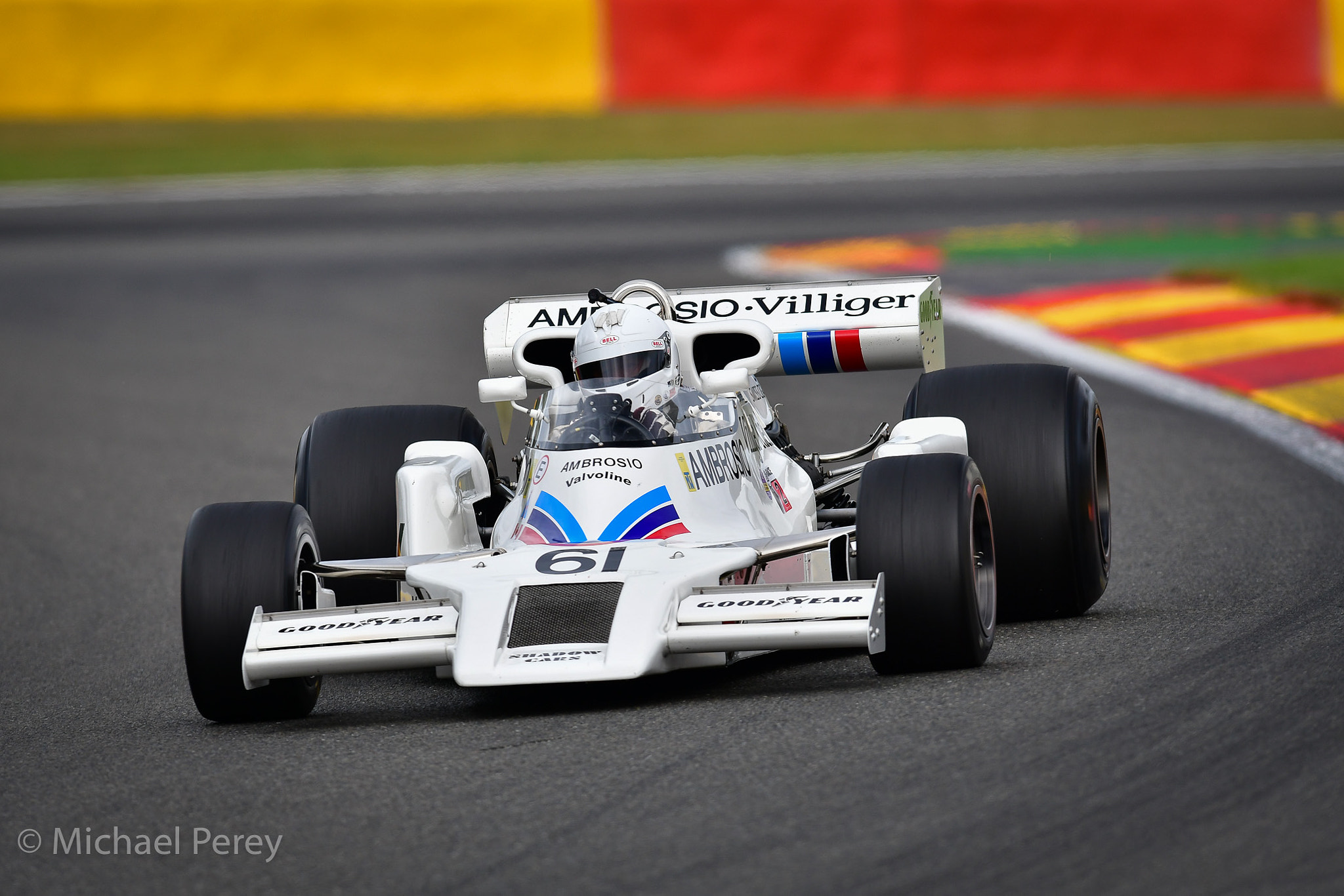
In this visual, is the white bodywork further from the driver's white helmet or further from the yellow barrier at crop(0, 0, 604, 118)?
the yellow barrier at crop(0, 0, 604, 118)

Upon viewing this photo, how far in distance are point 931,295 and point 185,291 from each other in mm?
11362

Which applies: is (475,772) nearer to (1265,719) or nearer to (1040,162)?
(1265,719)

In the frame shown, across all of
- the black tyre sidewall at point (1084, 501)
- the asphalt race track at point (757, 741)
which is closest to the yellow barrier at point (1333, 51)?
the asphalt race track at point (757, 741)

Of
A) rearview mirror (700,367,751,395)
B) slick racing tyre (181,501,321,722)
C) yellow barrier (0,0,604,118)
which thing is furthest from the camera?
yellow barrier (0,0,604,118)

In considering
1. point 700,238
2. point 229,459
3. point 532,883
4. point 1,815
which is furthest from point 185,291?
point 532,883

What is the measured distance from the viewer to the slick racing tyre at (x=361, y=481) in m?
7.62

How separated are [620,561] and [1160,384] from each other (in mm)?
6208

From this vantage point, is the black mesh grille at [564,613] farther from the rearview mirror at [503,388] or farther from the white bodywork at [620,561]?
A: the rearview mirror at [503,388]

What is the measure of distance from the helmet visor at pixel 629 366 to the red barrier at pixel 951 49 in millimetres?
20800

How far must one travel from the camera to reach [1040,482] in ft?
23.5

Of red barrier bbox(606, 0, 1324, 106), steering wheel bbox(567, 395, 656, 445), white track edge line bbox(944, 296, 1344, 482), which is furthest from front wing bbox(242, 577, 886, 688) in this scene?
red barrier bbox(606, 0, 1324, 106)

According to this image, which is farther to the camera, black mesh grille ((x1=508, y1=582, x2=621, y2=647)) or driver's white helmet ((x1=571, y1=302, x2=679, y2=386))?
driver's white helmet ((x1=571, y1=302, x2=679, y2=386))

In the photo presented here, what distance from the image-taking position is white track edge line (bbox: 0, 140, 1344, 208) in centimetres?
2472

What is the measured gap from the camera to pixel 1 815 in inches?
215
